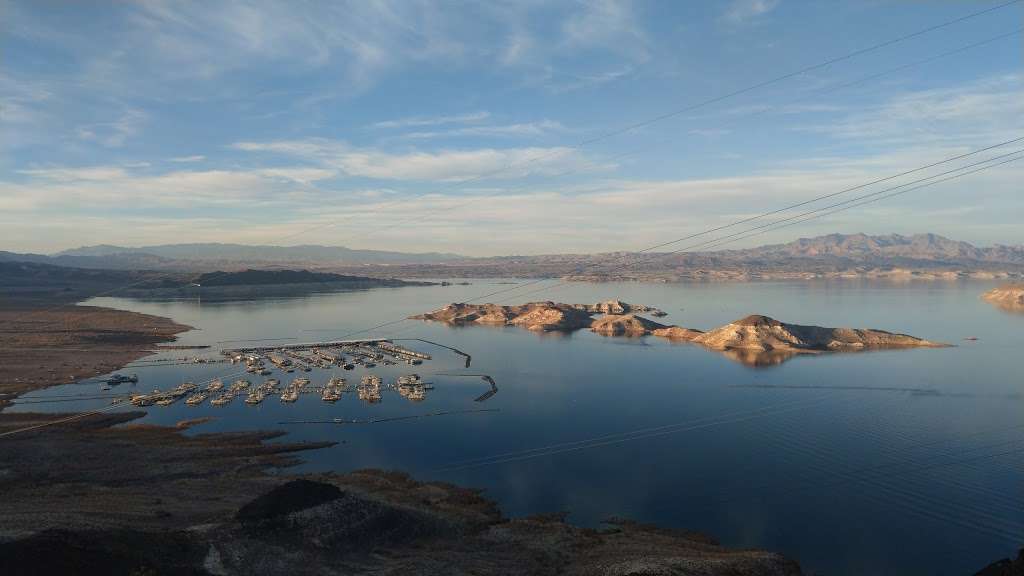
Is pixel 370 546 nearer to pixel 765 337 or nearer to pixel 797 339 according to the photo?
pixel 765 337

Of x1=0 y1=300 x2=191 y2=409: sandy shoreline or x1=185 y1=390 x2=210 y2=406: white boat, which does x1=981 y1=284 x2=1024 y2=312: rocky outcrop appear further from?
x1=0 y1=300 x2=191 y2=409: sandy shoreline

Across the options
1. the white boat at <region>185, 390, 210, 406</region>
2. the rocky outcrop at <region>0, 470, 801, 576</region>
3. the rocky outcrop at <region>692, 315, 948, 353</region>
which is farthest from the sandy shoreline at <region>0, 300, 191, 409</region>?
the rocky outcrop at <region>692, 315, 948, 353</region>

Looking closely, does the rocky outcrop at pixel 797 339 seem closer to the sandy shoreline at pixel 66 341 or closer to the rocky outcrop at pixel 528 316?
the rocky outcrop at pixel 528 316

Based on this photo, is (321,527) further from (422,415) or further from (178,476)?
(422,415)

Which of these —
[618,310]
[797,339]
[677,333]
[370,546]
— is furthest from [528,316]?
[370,546]

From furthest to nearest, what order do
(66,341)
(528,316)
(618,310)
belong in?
(618,310)
(528,316)
(66,341)

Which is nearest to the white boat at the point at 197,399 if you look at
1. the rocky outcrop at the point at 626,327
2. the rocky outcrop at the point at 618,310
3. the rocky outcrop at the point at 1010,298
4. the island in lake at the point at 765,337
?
the island in lake at the point at 765,337

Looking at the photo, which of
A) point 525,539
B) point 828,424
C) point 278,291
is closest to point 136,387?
point 525,539
